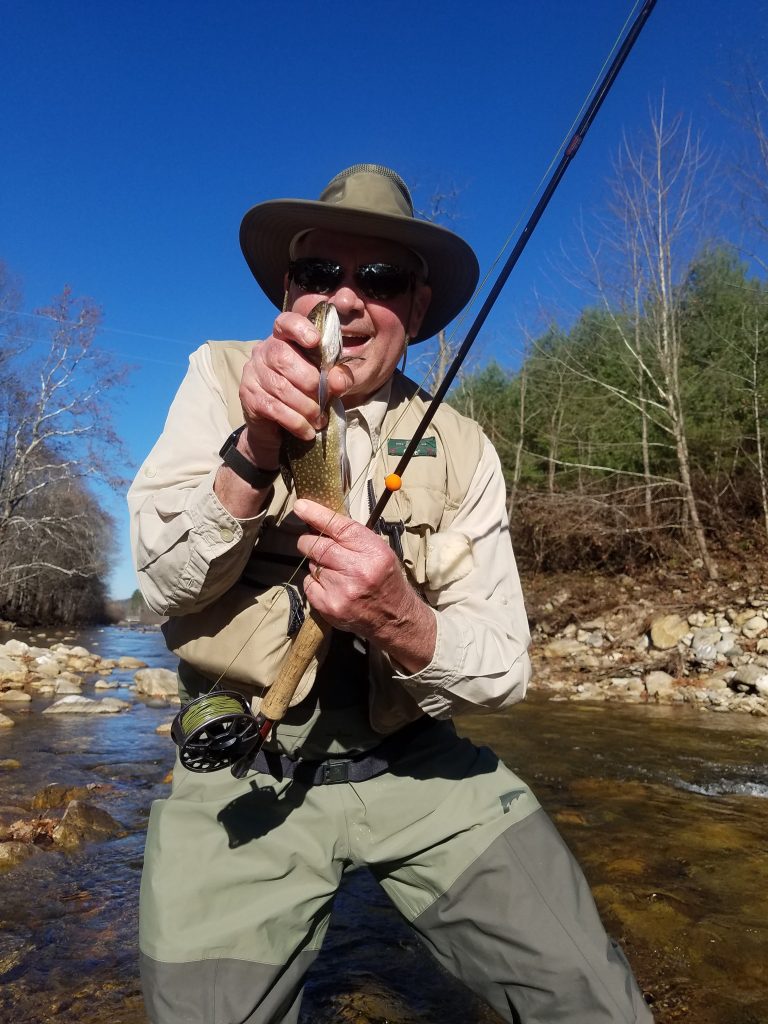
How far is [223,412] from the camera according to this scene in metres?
2.27

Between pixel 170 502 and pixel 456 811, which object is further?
pixel 456 811

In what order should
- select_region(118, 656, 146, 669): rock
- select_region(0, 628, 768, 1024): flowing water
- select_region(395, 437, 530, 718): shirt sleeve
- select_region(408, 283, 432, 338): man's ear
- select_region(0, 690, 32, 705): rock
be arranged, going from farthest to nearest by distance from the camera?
select_region(118, 656, 146, 669): rock → select_region(0, 690, 32, 705): rock → select_region(0, 628, 768, 1024): flowing water → select_region(408, 283, 432, 338): man's ear → select_region(395, 437, 530, 718): shirt sleeve

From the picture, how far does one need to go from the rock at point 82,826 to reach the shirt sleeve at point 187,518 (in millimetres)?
3078

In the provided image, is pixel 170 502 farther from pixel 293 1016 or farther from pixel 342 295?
pixel 293 1016

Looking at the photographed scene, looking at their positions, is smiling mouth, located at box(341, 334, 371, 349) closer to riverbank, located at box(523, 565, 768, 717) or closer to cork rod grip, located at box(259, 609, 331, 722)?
cork rod grip, located at box(259, 609, 331, 722)

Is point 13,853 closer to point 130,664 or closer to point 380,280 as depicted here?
point 380,280

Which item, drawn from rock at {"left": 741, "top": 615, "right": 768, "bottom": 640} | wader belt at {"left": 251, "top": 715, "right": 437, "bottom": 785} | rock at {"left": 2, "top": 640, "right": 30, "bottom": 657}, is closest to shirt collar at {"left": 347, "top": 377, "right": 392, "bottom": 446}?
wader belt at {"left": 251, "top": 715, "right": 437, "bottom": 785}

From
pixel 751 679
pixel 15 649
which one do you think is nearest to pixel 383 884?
pixel 751 679

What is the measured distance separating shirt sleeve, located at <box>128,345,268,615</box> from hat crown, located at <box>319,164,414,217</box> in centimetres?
74

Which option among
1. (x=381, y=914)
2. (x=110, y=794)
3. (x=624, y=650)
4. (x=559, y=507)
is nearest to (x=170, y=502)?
(x=381, y=914)

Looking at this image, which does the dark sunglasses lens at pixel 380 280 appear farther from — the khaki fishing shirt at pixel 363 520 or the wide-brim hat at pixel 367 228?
the khaki fishing shirt at pixel 363 520

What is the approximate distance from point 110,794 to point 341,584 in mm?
4612

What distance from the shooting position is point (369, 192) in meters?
2.41

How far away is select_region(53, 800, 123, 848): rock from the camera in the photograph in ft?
14.4
